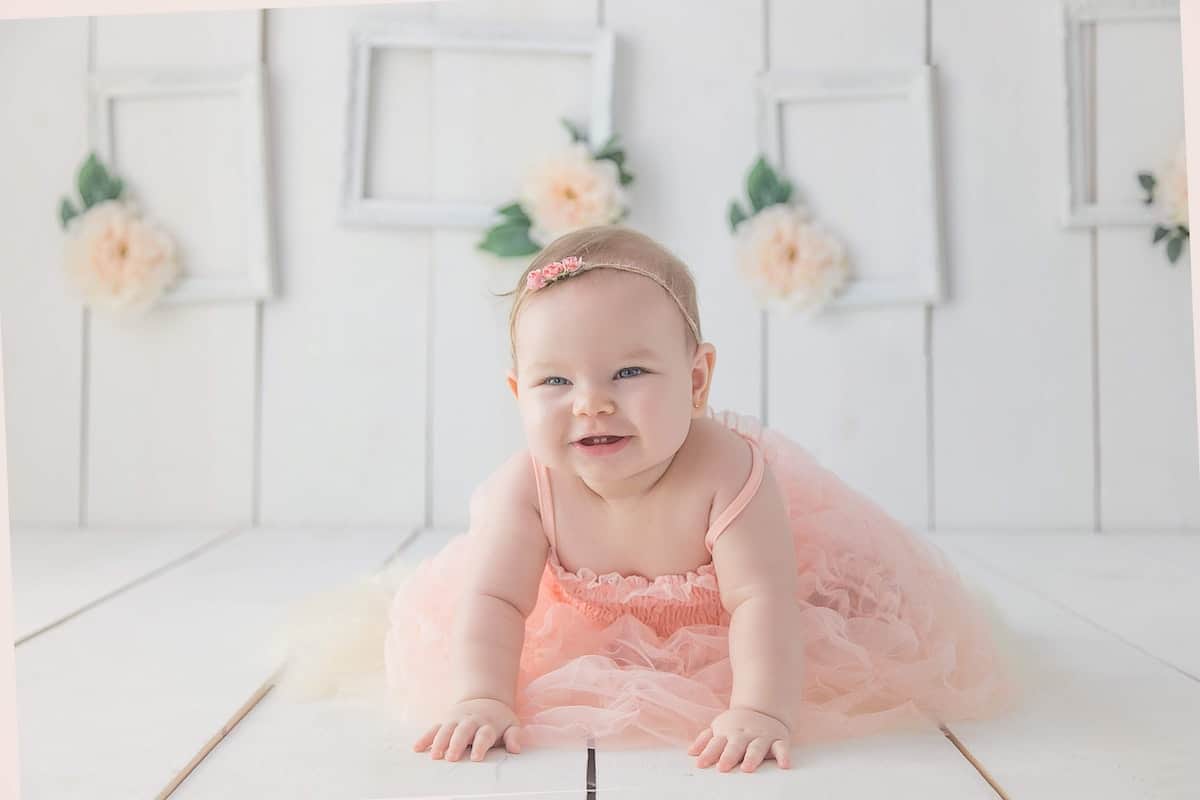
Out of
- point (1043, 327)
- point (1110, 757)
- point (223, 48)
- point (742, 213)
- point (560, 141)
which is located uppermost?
point (223, 48)

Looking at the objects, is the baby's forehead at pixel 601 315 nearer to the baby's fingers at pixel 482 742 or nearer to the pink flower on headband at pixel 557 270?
the pink flower on headband at pixel 557 270

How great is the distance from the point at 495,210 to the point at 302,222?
0.37 m

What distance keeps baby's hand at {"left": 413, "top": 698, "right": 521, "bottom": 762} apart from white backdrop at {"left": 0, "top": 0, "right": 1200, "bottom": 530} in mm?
1196

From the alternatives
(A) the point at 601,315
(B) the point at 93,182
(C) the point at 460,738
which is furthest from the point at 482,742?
(B) the point at 93,182

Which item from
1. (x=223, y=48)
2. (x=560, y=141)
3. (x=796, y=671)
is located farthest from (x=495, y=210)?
(x=796, y=671)

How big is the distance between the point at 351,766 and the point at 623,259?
1.51 feet

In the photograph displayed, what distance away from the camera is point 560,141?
205 cm

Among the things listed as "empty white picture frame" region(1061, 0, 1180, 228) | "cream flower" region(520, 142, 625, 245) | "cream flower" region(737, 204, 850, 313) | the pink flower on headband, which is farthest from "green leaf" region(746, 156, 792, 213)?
the pink flower on headband

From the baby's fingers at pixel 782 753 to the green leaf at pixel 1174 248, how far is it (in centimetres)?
151

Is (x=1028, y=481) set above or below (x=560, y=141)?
below

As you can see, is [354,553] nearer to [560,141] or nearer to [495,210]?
[495,210]

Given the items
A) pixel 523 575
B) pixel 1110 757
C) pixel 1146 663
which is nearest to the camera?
pixel 1110 757

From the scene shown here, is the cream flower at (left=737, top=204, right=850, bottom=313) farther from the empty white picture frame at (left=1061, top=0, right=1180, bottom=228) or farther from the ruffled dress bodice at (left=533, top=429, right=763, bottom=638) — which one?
the ruffled dress bodice at (left=533, top=429, right=763, bottom=638)

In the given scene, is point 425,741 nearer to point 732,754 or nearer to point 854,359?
point 732,754
